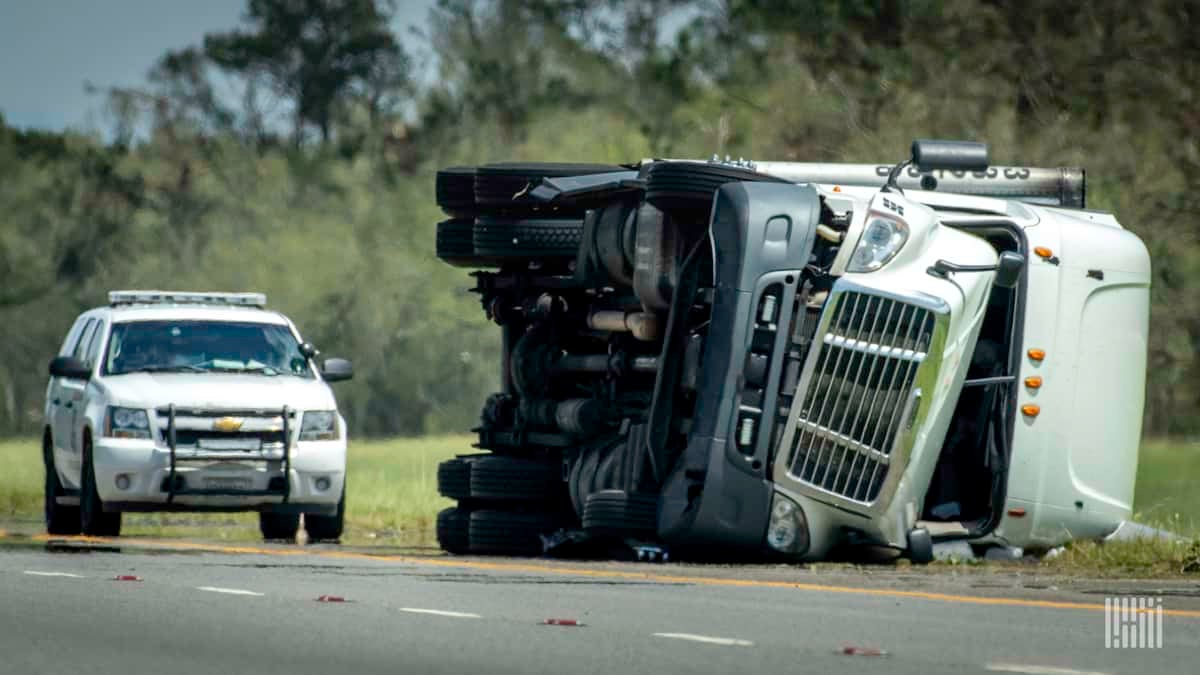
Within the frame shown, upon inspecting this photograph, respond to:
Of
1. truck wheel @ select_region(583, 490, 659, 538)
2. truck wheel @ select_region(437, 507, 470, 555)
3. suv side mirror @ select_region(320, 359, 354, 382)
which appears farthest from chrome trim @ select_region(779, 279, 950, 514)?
suv side mirror @ select_region(320, 359, 354, 382)

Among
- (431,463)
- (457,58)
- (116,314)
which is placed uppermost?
(457,58)

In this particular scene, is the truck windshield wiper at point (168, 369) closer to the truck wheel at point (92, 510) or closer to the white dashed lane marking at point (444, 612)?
the truck wheel at point (92, 510)

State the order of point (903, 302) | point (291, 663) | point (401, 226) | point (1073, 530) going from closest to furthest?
point (291, 663), point (903, 302), point (1073, 530), point (401, 226)

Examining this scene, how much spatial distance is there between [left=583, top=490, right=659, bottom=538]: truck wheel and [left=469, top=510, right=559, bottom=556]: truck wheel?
65.8 inches

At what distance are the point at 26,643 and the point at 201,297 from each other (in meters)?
12.0

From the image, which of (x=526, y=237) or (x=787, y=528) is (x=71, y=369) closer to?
(x=526, y=237)

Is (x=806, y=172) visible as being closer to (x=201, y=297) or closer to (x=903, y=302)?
(x=903, y=302)

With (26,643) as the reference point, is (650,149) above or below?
above

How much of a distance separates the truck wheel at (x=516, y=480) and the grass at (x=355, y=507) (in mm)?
3055

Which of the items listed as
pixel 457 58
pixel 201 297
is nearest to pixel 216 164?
pixel 457 58

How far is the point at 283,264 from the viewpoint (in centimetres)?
6538

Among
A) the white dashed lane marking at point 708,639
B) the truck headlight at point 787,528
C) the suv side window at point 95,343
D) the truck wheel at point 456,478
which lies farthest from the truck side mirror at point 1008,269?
the suv side window at point 95,343

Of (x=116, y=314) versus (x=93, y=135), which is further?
(x=93, y=135)

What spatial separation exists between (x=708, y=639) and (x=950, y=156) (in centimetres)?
781
